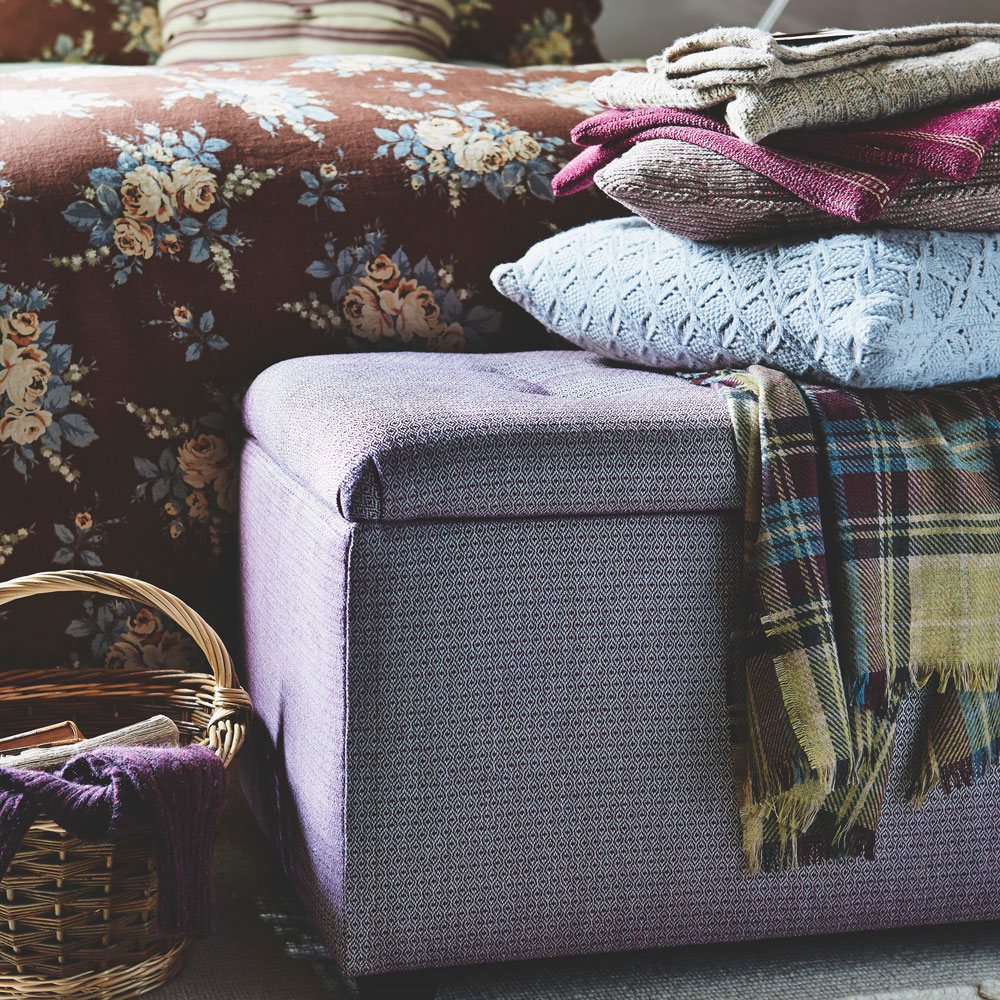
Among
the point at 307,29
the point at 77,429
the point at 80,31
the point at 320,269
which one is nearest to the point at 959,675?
the point at 320,269

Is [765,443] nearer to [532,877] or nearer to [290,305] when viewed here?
[532,877]

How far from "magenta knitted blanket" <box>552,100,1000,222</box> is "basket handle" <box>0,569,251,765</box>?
2.16 ft

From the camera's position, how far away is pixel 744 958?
106cm

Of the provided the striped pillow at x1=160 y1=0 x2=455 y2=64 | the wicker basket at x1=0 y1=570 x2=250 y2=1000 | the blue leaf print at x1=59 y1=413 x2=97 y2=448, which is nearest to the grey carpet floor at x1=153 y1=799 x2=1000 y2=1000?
the wicker basket at x1=0 y1=570 x2=250 y2=1000

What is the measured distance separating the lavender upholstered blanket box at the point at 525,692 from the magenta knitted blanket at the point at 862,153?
0.20 metres

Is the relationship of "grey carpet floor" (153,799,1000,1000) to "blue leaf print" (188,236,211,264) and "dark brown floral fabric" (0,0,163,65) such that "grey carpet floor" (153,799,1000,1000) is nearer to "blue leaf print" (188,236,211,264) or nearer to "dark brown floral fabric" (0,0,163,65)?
"blue leaf print" (188,236,211,264)

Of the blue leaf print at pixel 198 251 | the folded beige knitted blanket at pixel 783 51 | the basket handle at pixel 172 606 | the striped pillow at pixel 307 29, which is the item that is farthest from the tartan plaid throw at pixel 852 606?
the striped pillow at pixel 307 29

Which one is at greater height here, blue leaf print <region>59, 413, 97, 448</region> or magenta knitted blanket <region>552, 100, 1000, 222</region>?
magenta knitted blanket <region>552, 100, 1000, 222</region>

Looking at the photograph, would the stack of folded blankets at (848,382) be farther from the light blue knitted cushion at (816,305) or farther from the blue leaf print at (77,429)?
the blue leaf print at (77,429)

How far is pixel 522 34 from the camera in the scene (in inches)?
90.4

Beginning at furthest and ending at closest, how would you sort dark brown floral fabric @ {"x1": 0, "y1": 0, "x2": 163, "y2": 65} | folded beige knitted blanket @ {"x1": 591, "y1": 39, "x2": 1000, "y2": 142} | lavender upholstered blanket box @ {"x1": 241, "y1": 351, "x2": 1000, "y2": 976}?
dark brown floral fabric @ {"x1": 0, "y1": 0, "x2": 163, "y2": 65}, folded beige knitted blanket @ {"x1": 591, "y1": 39, "x2": 1000, "y2": 142}, lavender upholstered blanket box @ {"x1": 241, "y1": 351, "x2": 1000, "y2": 976}

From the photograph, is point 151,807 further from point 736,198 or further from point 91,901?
point 736,198

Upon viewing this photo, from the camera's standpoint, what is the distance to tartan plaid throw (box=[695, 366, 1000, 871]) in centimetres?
90

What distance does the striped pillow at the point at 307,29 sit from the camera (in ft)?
6.61
